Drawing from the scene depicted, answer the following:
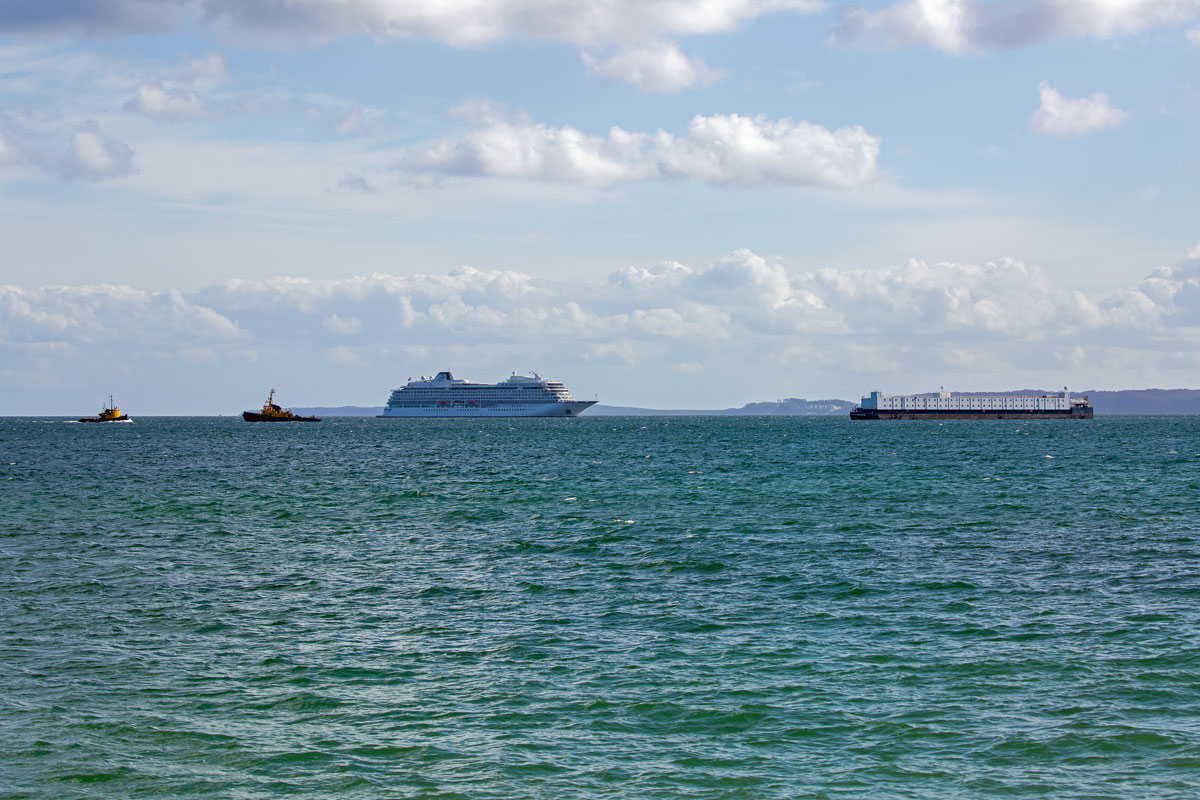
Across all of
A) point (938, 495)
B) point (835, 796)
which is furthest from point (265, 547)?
point (938, 495)

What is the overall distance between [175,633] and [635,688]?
35.8 ft

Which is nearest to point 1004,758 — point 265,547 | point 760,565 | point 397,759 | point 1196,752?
point 1196,752

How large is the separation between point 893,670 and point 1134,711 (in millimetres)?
4110

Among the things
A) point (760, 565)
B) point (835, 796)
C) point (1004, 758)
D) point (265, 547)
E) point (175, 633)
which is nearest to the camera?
point (835, 796)

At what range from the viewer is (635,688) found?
18.6 metres

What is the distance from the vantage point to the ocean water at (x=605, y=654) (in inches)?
586

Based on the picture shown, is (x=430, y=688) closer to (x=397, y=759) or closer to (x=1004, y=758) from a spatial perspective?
(x=397, y=759)

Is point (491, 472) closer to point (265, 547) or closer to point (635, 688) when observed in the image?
point (265, 547)

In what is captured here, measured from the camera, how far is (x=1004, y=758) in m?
15.1

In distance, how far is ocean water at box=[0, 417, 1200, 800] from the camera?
1488cm

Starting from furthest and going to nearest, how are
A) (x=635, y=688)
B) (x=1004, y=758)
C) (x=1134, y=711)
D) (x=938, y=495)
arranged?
(x=938, y=495), (x=635, y=688), (x=1134, y=711), (x=1004, y=758)

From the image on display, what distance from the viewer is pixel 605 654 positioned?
69.0ft

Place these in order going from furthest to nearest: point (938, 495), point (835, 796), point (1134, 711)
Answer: point (938, 495)
point (1134, 711)
point (835, 796)

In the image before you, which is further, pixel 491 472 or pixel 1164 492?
pixel 491 472
